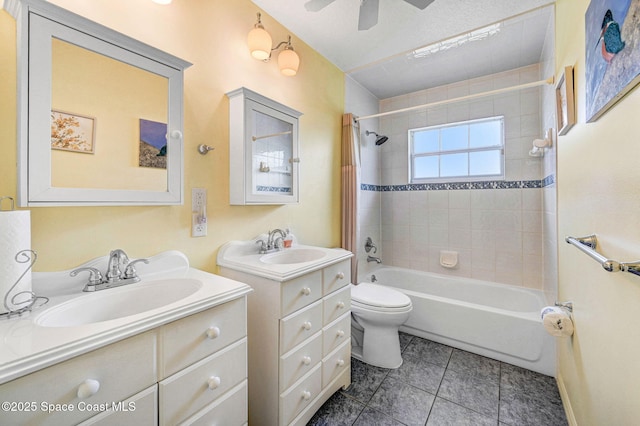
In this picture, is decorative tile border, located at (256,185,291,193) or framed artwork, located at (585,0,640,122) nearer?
framed artwork, located at (585,0,640,122)

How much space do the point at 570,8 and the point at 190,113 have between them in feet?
6.90

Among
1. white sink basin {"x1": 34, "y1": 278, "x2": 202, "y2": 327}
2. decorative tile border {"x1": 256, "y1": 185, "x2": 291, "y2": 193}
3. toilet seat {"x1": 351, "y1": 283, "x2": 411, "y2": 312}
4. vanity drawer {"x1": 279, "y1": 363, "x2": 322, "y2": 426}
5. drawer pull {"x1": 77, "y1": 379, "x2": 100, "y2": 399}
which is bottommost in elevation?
vanity drawer {"x1": 279, "y1": 363, "x2": 322, "y2": 426}

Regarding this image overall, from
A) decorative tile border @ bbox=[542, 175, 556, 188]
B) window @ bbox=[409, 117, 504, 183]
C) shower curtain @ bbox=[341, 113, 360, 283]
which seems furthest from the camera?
window @ bbox=[409, 117, 504, 183]

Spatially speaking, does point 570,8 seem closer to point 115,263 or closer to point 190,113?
point 190,113

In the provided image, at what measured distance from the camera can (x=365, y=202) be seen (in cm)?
293

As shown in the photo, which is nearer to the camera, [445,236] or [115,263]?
[115,263]

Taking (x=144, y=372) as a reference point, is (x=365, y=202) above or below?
above

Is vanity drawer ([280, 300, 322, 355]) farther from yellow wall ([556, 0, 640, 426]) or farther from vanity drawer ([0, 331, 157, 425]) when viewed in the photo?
yellow wall ([556, 0, 640, 426])

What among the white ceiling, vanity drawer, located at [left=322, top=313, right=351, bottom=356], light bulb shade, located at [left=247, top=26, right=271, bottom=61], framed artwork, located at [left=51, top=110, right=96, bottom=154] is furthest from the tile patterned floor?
the white ceiling

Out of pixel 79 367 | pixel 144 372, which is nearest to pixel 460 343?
pixel 144 372

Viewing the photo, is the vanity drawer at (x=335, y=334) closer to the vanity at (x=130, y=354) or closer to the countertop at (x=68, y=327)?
the vanity at (x=130, y=354)

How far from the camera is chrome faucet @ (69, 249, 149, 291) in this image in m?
1.00

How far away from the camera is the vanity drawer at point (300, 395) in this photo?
1229 millimetres

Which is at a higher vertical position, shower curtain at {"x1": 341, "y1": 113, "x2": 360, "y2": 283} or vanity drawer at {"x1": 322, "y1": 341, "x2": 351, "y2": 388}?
shower curtain at {"x1": 341, "y1": 113, "x2": 360, "y2": 283}
